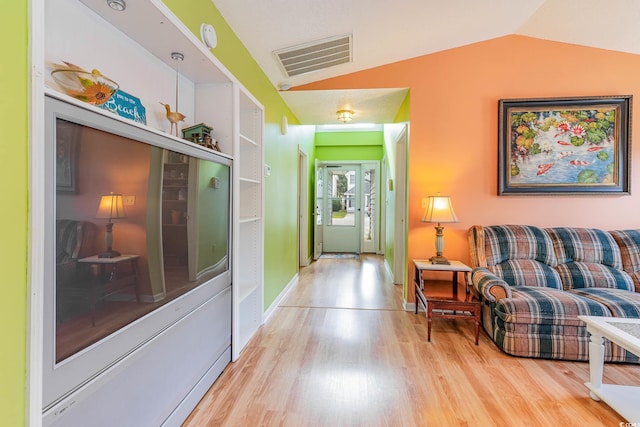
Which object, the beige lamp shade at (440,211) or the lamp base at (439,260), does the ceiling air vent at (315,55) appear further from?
the lamp base at (439,260)

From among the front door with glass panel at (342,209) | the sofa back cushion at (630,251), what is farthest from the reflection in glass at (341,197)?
the sofa back cushion at (630,251)

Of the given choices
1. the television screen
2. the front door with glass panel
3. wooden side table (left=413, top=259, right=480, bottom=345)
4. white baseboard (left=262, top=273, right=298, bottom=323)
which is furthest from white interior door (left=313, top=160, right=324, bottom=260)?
the television screen

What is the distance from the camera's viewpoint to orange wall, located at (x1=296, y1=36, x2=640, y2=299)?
3.00 m

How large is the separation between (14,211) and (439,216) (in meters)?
2.85

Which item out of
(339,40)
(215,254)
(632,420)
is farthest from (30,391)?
(339,40)

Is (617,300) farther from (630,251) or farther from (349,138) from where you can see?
(349,138)

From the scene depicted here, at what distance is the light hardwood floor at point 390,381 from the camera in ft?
5.28

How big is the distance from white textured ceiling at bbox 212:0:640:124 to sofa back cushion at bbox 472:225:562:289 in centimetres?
194

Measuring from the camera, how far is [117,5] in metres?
1.22

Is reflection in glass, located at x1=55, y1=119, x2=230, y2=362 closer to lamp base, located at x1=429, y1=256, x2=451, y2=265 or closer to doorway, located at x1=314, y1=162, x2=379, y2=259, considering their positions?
lamp base, located at x1=429, y1=256, x2=451, y2=265

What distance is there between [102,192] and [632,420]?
2706 millimetres

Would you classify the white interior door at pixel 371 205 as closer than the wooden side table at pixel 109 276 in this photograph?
No

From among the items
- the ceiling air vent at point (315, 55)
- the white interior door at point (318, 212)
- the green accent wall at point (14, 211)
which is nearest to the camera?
the green accent wall at point (14, 211)

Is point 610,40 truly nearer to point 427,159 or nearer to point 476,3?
point 476,3
